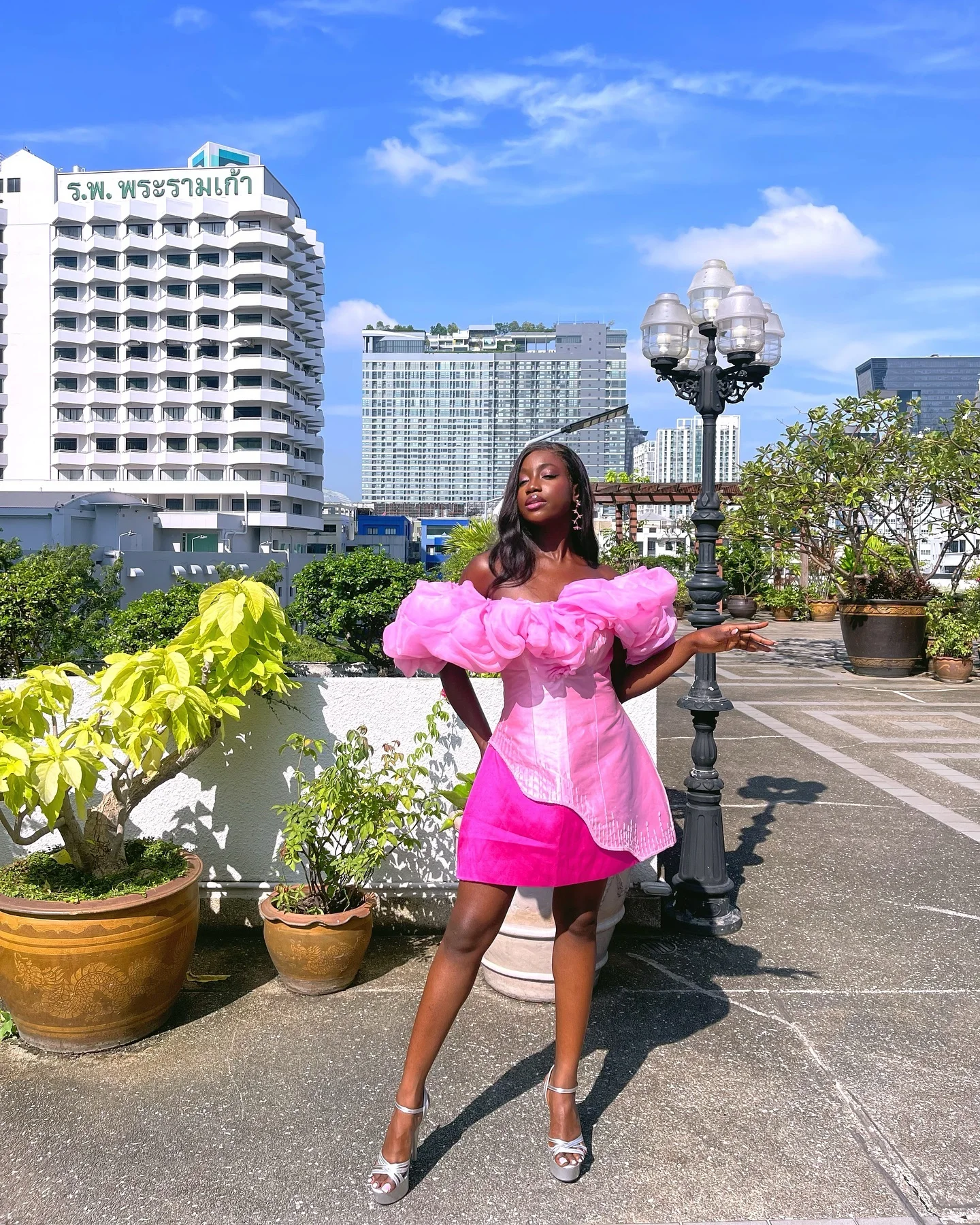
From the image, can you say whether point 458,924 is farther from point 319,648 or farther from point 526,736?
point 319,648

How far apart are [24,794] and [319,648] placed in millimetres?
4893

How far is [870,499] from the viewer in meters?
14.2

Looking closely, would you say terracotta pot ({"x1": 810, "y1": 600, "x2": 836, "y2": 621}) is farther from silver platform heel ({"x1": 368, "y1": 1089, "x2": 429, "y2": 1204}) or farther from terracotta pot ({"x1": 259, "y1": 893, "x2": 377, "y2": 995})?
silver platform heel ({"x1": 368, "y1": 1089, "x2": 429, "y2": 1204})

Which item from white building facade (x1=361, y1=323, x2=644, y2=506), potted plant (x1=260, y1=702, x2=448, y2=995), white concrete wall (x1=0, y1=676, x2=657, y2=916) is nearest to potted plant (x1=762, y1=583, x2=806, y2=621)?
white concrete wall (x1=0, y1=676, x2=657, y2=916)

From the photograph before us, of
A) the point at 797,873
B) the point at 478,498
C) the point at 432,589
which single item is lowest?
the point at 797,873

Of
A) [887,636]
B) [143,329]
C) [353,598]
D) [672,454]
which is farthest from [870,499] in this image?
[672,454]

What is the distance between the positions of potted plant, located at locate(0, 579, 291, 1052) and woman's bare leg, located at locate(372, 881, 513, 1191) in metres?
1.14

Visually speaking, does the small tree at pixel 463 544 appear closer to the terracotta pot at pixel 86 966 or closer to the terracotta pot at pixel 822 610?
the terracotta pot at pixel 86 966

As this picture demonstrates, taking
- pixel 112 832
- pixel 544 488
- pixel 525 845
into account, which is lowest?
pixel 112 832

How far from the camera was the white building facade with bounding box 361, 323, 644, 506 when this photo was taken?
5472 inches

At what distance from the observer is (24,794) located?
9.91ft

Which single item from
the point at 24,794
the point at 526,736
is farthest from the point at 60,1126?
the point at 526,736

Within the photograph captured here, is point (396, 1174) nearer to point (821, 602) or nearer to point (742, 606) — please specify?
point (742, 606)

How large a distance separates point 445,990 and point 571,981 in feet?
1.23
